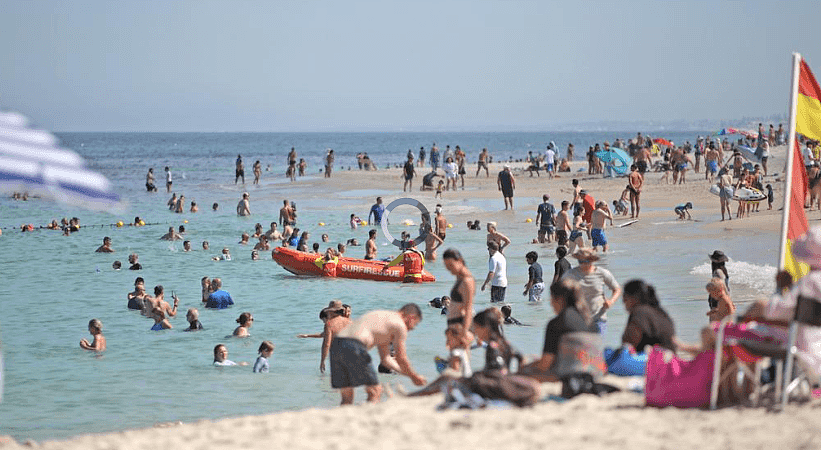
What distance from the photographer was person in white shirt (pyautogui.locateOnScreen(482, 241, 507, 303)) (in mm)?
16578

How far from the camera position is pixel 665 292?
695 inches

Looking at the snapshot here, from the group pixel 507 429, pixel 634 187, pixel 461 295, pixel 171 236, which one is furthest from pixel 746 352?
pixel 171 236

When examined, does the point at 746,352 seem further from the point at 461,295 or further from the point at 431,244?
the point at 431,244

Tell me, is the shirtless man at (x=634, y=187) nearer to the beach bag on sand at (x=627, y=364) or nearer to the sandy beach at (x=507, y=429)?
the beach bag on sand at (x=627, y=364)

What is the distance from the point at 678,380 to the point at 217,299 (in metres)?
13.0

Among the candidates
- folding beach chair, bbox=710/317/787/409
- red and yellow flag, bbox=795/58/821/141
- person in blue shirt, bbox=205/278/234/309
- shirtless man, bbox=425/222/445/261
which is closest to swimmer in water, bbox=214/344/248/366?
person in blue shirt, bbox=205/278/234/309

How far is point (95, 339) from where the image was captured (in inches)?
640

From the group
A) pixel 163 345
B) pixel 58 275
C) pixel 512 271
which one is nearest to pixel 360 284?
pixel 512 271

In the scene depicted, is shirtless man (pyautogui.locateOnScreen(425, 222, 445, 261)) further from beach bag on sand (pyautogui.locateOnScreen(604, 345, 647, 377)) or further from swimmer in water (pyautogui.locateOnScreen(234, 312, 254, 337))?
beach bag on sand (pyautogui.locateOnScreen(604, 345, 647, 377))

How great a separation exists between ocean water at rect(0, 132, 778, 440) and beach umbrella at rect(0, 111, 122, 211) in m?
0.12

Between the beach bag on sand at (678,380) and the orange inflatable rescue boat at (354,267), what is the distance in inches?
532

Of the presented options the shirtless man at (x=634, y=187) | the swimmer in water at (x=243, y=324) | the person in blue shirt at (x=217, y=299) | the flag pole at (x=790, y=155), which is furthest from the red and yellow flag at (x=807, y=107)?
the shirtless man at (x=634, y=187)

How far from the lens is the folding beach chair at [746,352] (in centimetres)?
721

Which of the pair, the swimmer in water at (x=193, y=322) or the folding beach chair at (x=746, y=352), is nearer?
the folding beach chair at (x=746, y=352)
